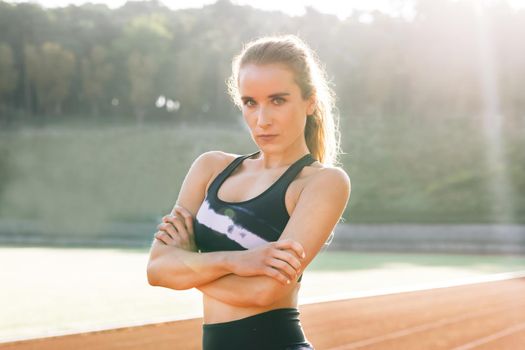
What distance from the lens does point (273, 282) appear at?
2.62 metres

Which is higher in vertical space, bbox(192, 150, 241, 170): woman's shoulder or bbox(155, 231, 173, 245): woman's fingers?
bbox(192, 150, 241, 170): woman's shoulder

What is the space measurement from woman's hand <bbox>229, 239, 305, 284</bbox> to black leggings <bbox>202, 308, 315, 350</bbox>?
14cm

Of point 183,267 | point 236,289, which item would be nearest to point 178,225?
point 183,267

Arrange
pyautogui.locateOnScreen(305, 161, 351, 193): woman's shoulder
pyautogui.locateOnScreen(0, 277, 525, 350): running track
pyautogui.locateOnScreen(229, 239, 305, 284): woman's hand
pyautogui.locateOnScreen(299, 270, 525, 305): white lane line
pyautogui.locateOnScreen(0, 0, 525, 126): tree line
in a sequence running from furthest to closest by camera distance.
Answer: pyautogui.locateOnScreen(0, 0, 525, 126): tree line < pyautogui.locateOnScreen(299, 270, 525, 305): white lane line < pyautogui.locateOnScreen(0, 277, 525, 350): running track < pyautogui.locateOnScreen(305, 161, 351, 193): woman's shoulder < pyautogui.locateOnScreen(229, 239, 305, 284): woman's hand

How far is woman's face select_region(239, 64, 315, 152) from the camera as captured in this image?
272 centimetres

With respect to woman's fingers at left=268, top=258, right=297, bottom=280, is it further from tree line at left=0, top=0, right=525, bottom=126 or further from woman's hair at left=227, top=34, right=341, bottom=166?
tree line at left=0, top=0, right=525, bottom=126

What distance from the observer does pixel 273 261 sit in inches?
101

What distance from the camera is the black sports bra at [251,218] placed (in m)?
2.63

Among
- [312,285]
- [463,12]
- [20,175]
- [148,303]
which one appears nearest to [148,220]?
[20,175]

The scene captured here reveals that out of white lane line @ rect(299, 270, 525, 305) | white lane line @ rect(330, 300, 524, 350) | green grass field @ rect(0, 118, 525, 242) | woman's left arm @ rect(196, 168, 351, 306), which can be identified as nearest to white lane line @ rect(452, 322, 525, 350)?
white lane line @ rect(330, 300, 524, 350)

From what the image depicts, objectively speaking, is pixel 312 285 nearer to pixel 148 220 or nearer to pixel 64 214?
pixel 148 220

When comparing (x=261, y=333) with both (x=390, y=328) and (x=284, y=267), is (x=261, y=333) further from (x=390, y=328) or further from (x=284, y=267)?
(x=390, y=328)

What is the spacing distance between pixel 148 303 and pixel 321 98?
1093 centimetres

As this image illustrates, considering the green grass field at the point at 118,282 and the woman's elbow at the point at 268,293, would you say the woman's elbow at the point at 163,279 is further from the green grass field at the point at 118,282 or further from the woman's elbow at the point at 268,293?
the green grass field at the point at 118,282
